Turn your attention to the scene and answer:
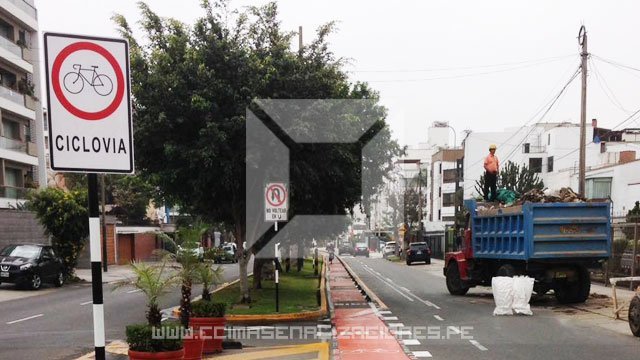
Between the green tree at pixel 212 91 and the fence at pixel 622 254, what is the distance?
10769 mm

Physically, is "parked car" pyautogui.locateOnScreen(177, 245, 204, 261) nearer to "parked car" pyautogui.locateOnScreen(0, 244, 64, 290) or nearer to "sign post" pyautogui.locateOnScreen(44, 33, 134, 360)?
"sign post" pyautogui.locateOnScreen(44, 33, 134, 360)

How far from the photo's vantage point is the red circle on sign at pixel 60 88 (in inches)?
135

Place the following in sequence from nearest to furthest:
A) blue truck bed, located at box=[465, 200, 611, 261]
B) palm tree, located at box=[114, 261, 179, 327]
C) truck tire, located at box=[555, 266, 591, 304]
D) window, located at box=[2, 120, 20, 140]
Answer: palm tree, located at box=[114, 261, 179, 327]
blue truck bed, located at box=[465, 200, 611, 261]
truck tire, located at box=[555, 266, 591, 304]
window, located at box=[2, 120, 20, 140]

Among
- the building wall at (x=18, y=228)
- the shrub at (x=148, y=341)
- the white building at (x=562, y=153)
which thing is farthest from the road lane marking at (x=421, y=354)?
the white building at (x=562, y=153)

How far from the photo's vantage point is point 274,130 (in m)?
13.8

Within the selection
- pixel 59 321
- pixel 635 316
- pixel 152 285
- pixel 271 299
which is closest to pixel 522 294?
pixel 635 316

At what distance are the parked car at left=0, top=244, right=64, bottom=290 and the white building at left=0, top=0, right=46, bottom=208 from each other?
395 inches

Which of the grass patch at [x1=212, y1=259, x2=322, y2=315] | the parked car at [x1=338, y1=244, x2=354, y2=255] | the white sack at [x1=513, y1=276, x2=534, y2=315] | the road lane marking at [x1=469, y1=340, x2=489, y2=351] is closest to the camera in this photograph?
the road lane marking at [x1=469, y1=340, x2=489, y2=351]

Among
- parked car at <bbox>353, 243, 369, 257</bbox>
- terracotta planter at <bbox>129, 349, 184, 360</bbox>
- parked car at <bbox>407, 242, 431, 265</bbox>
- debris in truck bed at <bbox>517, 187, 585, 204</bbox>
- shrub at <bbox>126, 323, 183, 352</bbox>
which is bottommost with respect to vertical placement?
parked car at <bbox>353, 243, 369, 257</bbox>

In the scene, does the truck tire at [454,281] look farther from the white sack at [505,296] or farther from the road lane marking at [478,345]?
the road lane marking at [478,345]

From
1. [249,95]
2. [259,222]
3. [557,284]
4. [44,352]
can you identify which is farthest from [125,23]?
[557,284]

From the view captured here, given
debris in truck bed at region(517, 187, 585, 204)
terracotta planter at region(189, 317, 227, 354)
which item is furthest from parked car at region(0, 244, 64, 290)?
debris in truck bed at region(517, 187, 585, 204)

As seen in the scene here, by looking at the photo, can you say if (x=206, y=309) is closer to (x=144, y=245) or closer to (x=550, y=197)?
(x=550, y=197)

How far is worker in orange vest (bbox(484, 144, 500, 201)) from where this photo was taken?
634 inches
